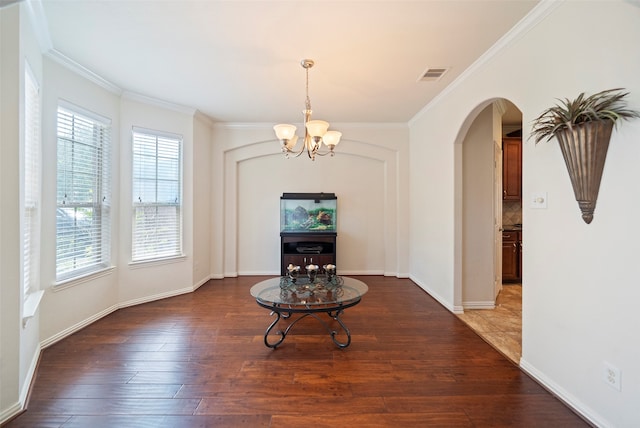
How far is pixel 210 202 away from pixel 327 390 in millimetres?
3795

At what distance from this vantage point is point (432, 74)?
304 cm

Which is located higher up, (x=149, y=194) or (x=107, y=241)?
(x=149, y=194)

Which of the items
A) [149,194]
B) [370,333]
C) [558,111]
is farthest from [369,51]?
[149,194]

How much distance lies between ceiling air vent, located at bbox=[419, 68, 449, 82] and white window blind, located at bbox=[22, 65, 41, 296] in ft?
11.8

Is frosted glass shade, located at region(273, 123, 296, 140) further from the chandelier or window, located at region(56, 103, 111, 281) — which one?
window, located at region(56, 103, 111, 281)

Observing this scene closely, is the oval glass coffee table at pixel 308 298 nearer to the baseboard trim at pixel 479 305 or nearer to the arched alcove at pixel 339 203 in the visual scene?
the baseboard trim at pixel 479 305

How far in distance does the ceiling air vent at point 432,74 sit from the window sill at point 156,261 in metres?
4.09

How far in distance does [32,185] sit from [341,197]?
4.01 meters

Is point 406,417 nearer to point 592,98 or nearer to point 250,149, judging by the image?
point 592,98

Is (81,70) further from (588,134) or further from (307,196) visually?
(588,134)

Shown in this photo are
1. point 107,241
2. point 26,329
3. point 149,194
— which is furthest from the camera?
point 149,194

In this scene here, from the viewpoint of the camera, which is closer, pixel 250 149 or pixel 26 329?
pixel 26 329

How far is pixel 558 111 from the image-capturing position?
1.72 m

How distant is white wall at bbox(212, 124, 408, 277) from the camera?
498cm
